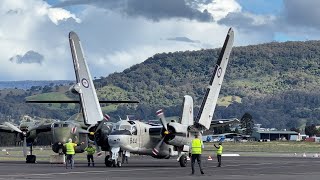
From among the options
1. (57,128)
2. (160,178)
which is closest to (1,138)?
(57,128)

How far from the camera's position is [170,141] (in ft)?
198

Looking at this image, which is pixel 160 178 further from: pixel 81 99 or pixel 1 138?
pixel 1 138

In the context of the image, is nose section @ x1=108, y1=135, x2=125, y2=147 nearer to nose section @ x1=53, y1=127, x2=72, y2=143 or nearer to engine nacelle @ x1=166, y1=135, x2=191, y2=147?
engine nacelle @ x1=166, y1=135, x2=191, y2=147

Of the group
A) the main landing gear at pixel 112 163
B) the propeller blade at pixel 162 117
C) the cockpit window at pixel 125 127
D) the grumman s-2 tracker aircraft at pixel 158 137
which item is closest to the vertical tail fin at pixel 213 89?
the grumman s-2 tracker aircraft at pixel 158 137

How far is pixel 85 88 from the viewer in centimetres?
6344

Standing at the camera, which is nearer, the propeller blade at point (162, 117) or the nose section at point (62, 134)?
the propeller blade at point (162, 117)

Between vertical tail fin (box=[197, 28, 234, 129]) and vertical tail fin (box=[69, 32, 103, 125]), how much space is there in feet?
25.5

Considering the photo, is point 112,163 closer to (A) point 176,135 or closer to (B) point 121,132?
(B) point 121,132

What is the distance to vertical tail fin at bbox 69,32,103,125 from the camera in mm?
62750

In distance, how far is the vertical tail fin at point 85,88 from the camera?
62750 millimetres

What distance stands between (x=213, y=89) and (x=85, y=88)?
992 cm

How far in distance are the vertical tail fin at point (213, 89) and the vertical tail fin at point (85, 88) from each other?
306 inches

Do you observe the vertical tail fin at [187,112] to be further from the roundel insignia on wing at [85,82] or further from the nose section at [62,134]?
the nose section at [62,134]

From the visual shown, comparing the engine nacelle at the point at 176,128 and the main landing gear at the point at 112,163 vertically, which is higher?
the engine nacelle at the point at 176,128
